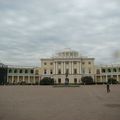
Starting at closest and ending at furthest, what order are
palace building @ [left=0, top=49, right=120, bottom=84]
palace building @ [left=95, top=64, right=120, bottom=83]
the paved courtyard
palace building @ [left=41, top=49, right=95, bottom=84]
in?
the paved courtyard < palace building @ [left=41, top=49, right=95, bottom=84] < palace building @ [left=0, top=49, right=120, bottom=84] < palace building @ [left=95, top=64, right=120, bottom=83]

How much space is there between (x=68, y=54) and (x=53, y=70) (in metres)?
10.2

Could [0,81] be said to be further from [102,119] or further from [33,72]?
[102,119]

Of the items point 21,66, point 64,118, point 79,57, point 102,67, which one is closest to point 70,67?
point 79,57

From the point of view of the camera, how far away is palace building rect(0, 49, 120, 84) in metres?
116

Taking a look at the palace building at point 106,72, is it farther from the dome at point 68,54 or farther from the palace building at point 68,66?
the dome at point 68,54

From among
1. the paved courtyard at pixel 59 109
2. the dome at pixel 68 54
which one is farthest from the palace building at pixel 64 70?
the paved courtyard at pixel 59 109

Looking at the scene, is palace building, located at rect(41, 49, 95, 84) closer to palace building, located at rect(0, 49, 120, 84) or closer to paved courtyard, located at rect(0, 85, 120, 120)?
palace building, located at rect(0, 49, 120, 84)

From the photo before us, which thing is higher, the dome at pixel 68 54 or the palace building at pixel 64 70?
the dome at pixel 68 54

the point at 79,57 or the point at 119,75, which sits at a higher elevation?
the point at 79,57

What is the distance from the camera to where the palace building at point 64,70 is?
11625cm

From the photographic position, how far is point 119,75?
117 meters

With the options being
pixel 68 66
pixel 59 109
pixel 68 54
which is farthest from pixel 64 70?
pixel 59 109

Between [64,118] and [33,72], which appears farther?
[33,72]

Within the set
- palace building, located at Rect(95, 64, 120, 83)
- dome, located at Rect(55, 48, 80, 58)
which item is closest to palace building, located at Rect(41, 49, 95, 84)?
dome, located at Rect(55, 48, 80, 58)
